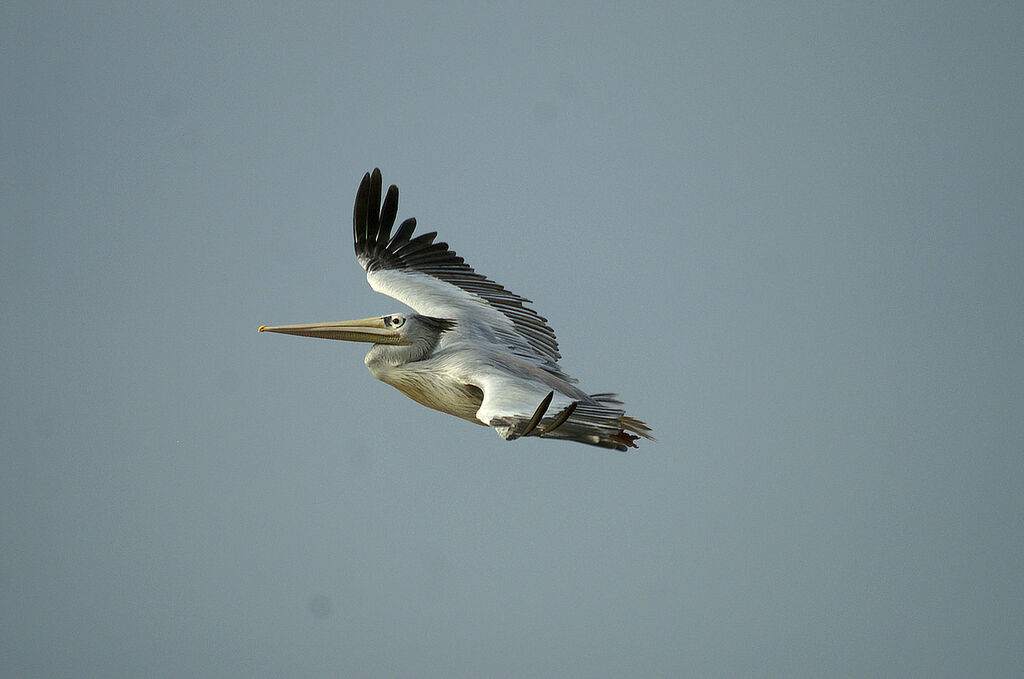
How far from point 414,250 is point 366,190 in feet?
2.15

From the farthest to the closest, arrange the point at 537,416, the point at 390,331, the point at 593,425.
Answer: the point at 390,331
the point at 593,425
the point at 537,416

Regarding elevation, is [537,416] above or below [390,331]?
below

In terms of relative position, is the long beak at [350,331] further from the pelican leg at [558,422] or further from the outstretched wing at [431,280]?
the pelican leg at [558,422]

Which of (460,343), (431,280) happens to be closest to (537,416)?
(460,343)

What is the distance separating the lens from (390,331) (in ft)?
23.8

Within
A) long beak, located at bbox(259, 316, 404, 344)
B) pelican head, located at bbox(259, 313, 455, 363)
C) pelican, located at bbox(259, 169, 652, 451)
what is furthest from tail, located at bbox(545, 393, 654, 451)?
long beak, located at bbox(259, 316, 404, 344)

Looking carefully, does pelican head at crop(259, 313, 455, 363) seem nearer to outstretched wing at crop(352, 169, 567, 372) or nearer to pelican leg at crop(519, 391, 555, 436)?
outstretched wing at crop(352, 169, 567, 372)

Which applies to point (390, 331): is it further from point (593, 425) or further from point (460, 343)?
point (593, 425)

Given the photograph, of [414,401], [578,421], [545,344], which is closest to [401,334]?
[414,401]

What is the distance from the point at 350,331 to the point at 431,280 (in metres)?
1.42

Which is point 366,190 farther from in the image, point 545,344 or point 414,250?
point 545,344

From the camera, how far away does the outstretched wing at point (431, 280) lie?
813cm

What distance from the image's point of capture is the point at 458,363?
6926mm

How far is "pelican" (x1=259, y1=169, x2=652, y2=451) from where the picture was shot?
589 cm
